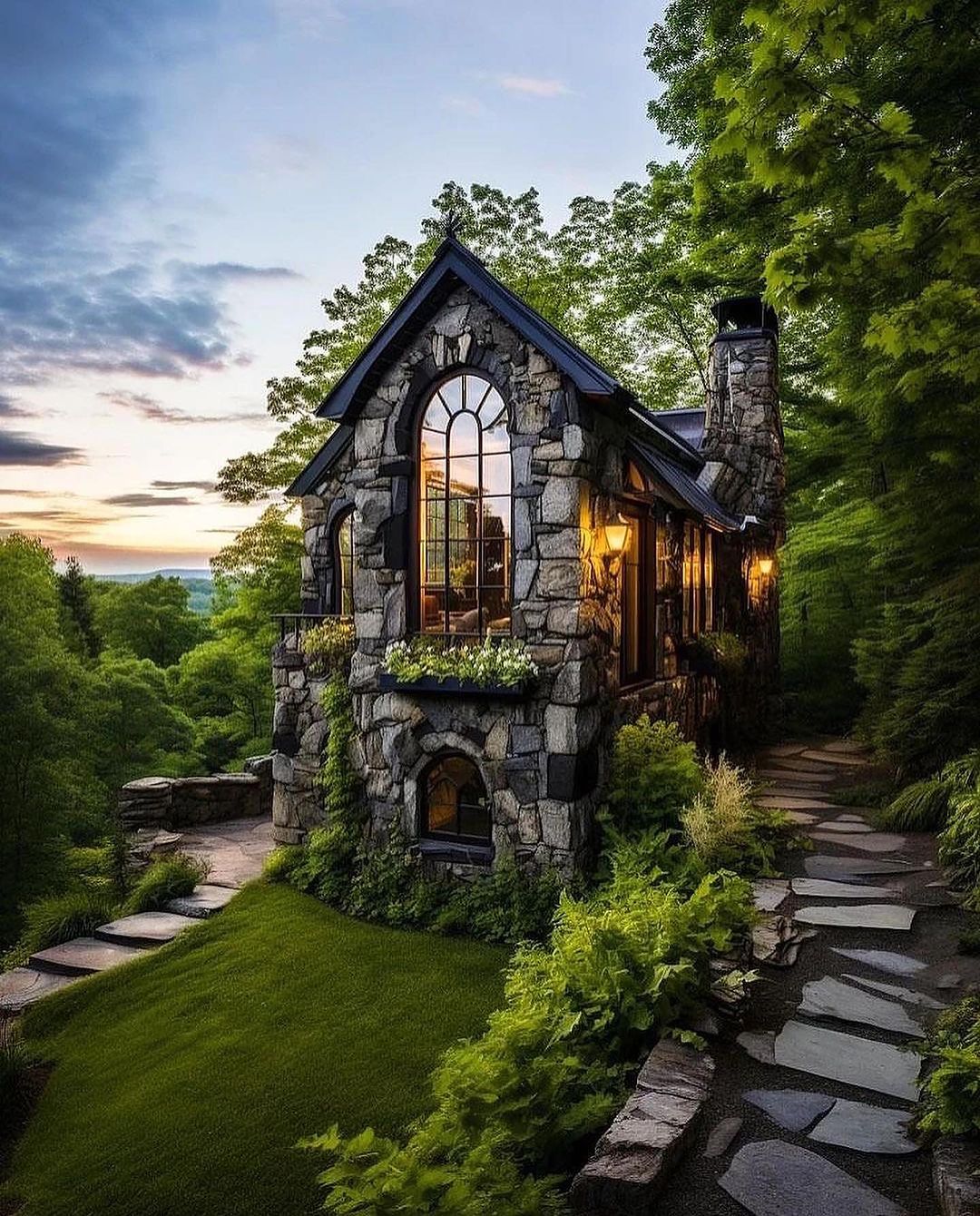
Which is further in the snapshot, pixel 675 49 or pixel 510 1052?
pixel 675 49

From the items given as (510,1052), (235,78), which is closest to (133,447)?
(235,78)

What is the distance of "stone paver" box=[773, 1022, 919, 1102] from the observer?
381 centimetres

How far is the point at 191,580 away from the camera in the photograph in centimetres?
3419

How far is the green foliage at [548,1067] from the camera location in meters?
2.79

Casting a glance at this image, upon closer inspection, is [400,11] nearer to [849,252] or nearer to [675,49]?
[675,49]

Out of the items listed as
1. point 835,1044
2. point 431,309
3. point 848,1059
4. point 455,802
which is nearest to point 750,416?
point 431,309

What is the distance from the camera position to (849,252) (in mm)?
3637

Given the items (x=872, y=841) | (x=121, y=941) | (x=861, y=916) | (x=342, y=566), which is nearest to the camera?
(x=861, y=916)

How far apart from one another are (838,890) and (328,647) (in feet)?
19.4

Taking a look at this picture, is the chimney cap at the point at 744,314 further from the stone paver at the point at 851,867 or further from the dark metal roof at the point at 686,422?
the stone paver at the point at 851,867

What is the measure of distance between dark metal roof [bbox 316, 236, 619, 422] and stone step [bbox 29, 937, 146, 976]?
611 cm

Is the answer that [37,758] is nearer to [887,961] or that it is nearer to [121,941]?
[121,941]

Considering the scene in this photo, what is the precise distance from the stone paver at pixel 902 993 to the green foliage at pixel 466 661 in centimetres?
346

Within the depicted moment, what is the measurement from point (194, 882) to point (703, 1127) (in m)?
7.39
